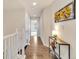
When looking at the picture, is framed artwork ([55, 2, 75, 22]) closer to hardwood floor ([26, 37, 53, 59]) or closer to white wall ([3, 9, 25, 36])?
hardwood floor ([26, 37, 53, 59])

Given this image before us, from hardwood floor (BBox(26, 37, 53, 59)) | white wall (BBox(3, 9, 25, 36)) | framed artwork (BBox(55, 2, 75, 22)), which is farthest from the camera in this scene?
white wall (BBox(3, 9, 25, 36))

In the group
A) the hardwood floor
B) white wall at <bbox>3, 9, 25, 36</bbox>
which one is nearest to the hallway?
the hardwood floor

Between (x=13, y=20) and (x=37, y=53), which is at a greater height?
(x=13, y=20)

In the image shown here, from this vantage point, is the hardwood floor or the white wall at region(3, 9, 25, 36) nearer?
the hardwood floor

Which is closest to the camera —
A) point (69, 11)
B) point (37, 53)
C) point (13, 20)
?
point (69, 11)

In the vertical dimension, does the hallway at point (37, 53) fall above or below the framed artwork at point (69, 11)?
below

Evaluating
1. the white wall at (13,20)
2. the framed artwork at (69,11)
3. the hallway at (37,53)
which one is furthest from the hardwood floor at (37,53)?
the framed artwork at (69,11)

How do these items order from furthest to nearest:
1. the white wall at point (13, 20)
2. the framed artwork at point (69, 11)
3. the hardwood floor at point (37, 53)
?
the white wall at point (13, 20) < the hardwood floor at point (37, 53) < the framed artwork at point (69, 11)

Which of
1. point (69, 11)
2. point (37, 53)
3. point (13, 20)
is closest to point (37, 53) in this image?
point (37, 53)

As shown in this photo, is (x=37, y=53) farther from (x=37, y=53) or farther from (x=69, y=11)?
(x=69, y=11)

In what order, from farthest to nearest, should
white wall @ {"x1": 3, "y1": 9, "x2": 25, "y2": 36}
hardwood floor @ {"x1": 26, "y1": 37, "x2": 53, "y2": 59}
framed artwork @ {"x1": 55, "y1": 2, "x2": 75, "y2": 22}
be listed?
white wall @ {"x1": 3, "y1": 9, "x2": 25, "y2": 36}, hardwood floor @ {"x1": 26, "y1": 37, "x2": 53, "y2": 59}, framed artwork @ {"x1": 55, "y1": 2, "x2": 75, "y2": 22}

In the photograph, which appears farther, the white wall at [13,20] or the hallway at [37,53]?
the white wall at [13,20]

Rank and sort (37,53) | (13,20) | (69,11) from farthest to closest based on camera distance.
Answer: (13,20) < (37,53) < (69,11)

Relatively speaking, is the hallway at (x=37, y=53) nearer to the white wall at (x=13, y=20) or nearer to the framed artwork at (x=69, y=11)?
the white wall at (x=13, y=20)
